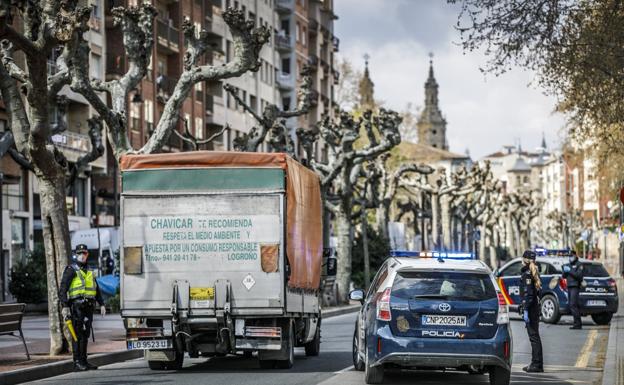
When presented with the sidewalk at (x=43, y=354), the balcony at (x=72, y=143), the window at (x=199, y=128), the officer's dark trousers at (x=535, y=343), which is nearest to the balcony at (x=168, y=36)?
the window at (x=199, y=128)

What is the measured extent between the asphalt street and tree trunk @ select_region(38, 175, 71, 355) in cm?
124

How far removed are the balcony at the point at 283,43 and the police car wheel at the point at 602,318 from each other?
61.5 meters

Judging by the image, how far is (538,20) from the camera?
80.6 feet

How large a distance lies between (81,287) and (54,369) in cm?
151

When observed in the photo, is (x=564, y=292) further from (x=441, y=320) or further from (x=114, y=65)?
(x=114, y=65)

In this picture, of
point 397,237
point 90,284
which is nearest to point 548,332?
point 90,284

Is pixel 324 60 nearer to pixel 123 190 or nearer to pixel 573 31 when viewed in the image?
pixel 573 31

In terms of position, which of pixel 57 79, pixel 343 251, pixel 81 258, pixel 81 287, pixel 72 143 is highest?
pixel 72 143

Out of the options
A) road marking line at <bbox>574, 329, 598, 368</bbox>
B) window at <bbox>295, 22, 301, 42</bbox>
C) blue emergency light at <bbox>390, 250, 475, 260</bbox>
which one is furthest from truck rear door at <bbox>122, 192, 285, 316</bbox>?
window at <bbox>295, 22, 301, 42</bbox>

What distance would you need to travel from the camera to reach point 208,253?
68.0ft

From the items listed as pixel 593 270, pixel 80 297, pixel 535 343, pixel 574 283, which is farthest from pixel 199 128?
pixel 535 343

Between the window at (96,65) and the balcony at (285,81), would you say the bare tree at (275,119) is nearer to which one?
the window at (96,65)

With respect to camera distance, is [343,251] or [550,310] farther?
[343,251]

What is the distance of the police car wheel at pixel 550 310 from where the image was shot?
124 feet
